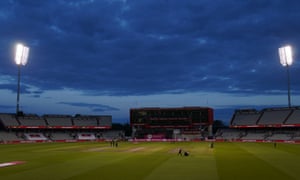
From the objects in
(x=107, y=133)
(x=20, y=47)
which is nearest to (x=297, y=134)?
(x=107, y=133)

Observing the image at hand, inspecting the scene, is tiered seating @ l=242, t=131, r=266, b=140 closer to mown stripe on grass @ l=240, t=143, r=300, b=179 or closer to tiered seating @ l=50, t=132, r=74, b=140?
mown stripe on grass @ l=240, t=143, r=300, b=179

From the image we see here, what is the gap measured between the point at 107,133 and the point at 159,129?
24078mm

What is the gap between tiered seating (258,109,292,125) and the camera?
4311 inches

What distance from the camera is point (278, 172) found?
84.7 ft

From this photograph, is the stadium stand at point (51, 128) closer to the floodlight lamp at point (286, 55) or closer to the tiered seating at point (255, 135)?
the tiered seating at point (255, 135)

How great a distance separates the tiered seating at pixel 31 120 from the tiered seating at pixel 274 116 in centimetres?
8888

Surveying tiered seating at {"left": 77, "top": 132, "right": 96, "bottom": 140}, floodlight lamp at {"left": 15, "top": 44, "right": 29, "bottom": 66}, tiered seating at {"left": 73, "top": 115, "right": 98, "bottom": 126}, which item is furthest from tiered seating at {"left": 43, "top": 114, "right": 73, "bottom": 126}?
floodlight lamp at {"left": 15, "top": 44, "right": 29, "bottom": 66}

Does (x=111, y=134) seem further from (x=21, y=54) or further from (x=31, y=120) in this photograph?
(x=21, y=54)

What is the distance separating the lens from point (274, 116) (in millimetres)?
113688

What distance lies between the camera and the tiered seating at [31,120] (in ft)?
392

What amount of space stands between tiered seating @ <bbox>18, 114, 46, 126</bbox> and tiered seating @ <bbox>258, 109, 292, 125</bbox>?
→ 88877 mm

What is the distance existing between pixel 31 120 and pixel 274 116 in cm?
9770

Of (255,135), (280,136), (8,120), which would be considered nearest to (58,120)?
(8,120)

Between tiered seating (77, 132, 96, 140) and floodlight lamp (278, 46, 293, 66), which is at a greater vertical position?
floodlight lamp (278, 46, 293, 66)
